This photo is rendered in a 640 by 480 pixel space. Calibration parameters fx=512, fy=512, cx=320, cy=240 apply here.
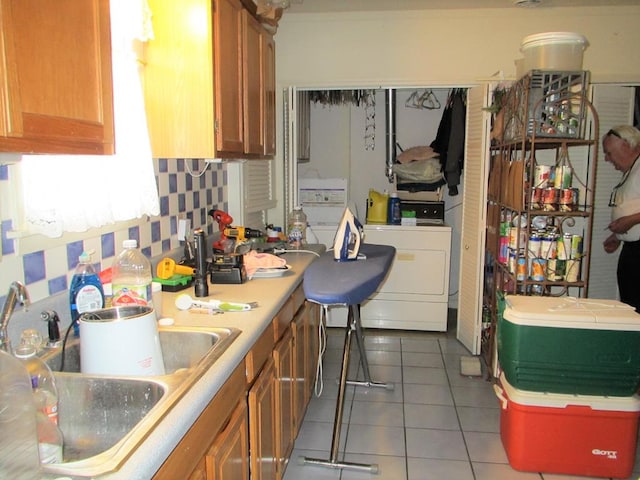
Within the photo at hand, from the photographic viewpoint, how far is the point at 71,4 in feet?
3.43

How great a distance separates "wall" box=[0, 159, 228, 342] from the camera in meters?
1.36

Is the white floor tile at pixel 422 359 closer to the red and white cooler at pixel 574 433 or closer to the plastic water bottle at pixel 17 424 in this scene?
the red and white cooler at pixel 574 433

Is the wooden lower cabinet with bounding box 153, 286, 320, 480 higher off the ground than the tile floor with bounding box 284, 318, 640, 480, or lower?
higher

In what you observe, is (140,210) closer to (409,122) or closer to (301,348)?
(301,348)

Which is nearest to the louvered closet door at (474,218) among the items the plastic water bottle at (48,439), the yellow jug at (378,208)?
the yellow jug at (378,208)

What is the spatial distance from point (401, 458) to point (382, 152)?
3062 millimetres

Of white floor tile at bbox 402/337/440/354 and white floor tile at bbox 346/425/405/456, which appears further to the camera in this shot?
white floor tile at bbox 402/337/440/354

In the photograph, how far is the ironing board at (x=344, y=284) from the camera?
1879mm

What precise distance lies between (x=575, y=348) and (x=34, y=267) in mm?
2006

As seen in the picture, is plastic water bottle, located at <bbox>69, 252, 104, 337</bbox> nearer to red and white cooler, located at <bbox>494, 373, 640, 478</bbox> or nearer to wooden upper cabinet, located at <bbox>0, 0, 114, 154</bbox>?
wooden upper cabinet, located at <bbox>0, 0, 114, 154</bbox>

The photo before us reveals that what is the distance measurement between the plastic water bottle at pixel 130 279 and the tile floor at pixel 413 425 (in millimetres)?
1139

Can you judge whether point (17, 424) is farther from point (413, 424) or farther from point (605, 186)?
point (605, 186)

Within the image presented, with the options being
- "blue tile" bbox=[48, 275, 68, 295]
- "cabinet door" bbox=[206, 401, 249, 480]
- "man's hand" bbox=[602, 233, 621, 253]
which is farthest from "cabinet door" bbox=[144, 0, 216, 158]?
"man's hand" bbox=[602, 233, 621, 253]

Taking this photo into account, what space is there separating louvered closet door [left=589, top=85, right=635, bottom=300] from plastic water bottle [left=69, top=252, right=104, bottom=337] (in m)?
3.54
